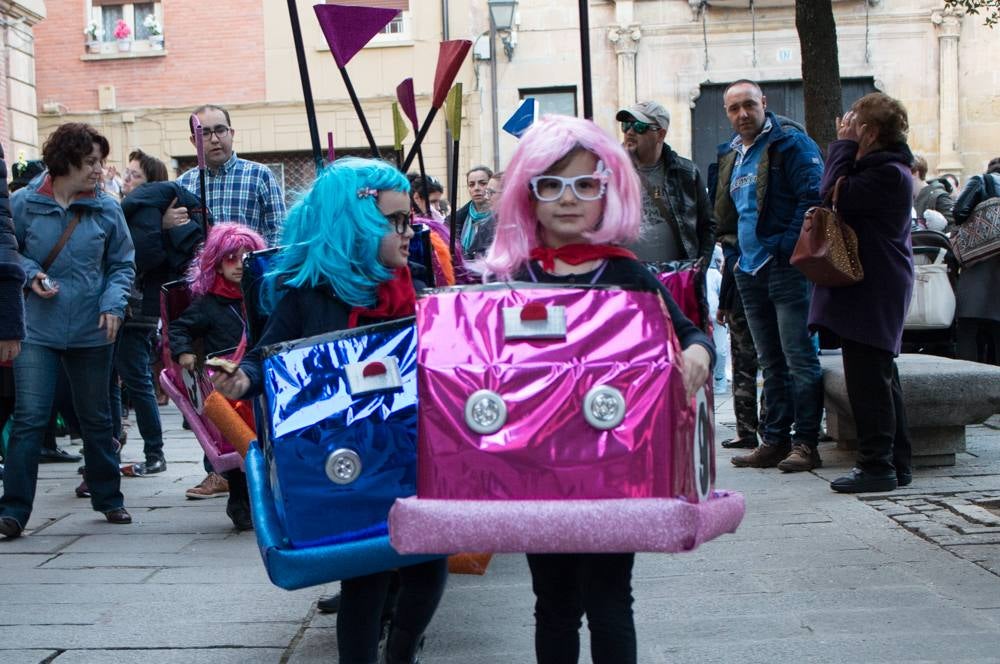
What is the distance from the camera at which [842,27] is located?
2180cm

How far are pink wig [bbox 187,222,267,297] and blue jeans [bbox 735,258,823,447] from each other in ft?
9.28

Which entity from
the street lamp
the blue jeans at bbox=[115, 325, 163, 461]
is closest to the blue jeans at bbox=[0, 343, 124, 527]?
the blue jeans at bbox=[115, 325, 163, 461]

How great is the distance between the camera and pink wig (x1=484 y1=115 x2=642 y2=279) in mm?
3342

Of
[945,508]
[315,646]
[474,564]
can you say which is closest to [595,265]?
[474,564]

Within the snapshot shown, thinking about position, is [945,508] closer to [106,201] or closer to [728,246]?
[728,246]

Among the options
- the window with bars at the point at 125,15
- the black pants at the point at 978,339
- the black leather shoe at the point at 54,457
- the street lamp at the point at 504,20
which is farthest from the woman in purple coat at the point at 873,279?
the window with bars at the point at 125,15

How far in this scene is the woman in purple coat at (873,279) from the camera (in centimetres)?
665

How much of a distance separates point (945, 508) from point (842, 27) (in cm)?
1677

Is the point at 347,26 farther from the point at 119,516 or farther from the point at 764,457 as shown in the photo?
the point at 764,457

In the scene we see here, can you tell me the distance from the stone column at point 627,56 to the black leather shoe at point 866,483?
15.5 meters

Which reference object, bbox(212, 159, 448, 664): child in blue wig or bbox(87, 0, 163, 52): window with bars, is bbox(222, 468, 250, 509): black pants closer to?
bbox(212, 159, 448, 664): child in blue wig

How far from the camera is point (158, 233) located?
791 cm

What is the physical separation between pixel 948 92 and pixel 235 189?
54.3 feet

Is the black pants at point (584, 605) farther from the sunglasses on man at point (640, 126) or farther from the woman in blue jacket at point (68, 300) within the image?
the sunglasses on man at point (640, 126)
